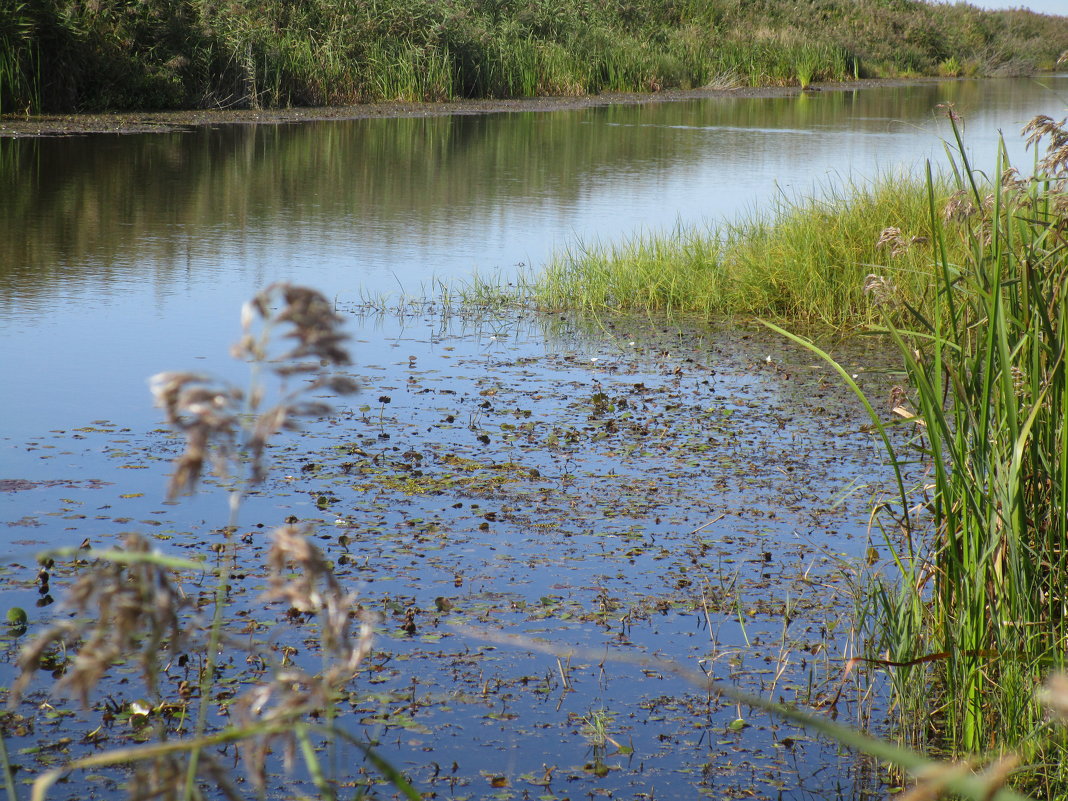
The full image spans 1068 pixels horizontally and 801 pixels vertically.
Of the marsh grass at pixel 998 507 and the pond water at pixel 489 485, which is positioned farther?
the pond water at pixel 489 485

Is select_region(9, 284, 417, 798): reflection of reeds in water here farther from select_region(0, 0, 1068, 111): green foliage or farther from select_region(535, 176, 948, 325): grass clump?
select_region(0, 0, 1068, 111): green foliage

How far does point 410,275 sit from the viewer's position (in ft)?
27.6

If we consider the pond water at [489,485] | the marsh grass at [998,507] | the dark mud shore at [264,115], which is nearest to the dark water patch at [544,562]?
the pond water at [489,485]

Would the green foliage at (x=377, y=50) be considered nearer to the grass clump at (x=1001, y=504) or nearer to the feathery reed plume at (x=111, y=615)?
the grass clump at (x=1001, y=504)

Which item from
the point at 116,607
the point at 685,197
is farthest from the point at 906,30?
the point at 116,607

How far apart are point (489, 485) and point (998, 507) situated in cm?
217

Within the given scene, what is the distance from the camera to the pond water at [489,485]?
112 inches

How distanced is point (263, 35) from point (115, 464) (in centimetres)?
1665

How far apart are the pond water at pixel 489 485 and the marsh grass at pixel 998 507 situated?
28 centimetres

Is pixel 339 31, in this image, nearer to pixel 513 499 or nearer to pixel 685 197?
pixel 685 197

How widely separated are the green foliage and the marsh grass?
15.7 metres

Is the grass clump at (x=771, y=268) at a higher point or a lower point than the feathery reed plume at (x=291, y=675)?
lower

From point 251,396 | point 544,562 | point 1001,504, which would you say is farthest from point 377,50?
point 251,396

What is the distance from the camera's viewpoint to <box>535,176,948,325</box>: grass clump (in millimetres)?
7234
